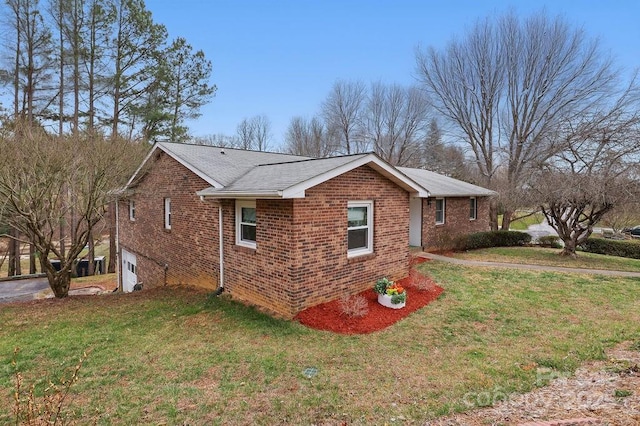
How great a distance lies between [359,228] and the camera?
26.5ft

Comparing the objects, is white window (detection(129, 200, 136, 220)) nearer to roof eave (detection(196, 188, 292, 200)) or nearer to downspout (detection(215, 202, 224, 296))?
roof eave (detection(196, 188, 292, 200))

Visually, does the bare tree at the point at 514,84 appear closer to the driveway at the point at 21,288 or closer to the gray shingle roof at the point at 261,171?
the gray shingle roof at the point at 261,171

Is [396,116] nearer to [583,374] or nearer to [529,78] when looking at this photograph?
[529,78]

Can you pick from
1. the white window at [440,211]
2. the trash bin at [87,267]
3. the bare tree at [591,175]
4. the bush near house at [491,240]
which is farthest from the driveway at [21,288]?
the bare tree at [591,175]

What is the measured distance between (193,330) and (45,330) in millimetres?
3340

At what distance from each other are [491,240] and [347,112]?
2255 cm

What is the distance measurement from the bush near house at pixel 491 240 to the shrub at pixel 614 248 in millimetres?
2928

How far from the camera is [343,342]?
18.8 ft

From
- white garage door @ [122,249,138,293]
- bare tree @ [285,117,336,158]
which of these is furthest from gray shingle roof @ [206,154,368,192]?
bare tree @ [285,117,336,158]

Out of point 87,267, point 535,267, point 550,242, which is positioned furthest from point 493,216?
point 87,267

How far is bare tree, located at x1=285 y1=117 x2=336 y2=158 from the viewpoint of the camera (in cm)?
3694

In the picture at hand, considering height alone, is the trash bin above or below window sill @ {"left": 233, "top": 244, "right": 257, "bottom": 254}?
below

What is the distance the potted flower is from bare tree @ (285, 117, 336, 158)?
30348 mm

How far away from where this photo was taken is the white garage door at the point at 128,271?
14.2 metres
